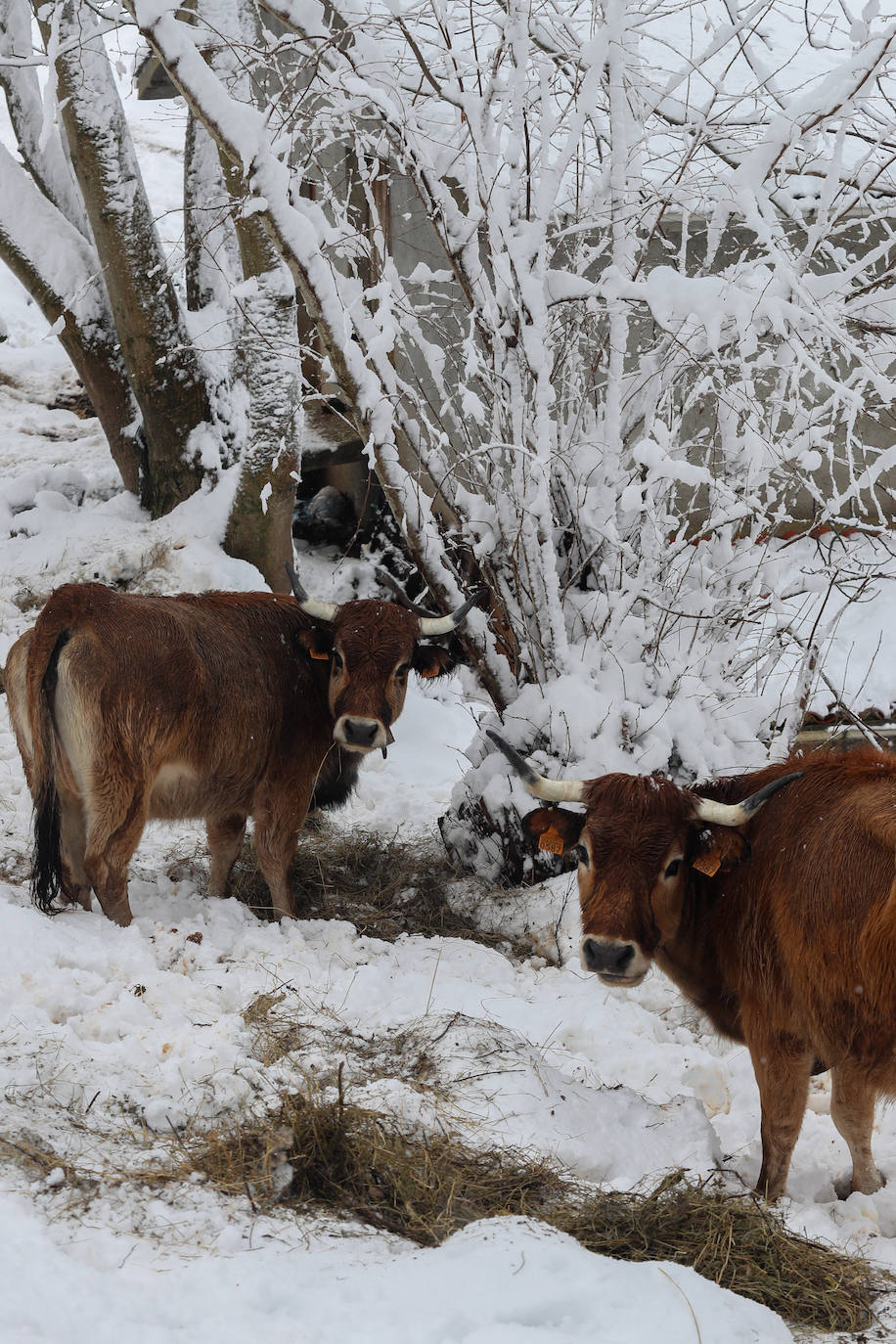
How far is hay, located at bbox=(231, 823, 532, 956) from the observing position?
17.2 ft

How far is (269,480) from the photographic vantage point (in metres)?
8.29

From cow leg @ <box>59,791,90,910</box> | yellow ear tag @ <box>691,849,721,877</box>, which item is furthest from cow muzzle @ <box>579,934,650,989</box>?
cow leg @ <box>59,791,90,910</box>

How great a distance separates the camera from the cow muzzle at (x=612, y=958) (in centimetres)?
359

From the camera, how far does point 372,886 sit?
5.68 metres

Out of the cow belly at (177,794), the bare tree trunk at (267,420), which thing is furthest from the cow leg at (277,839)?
the bare tree trunk at (267,420)

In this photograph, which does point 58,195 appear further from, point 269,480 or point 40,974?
point 40,974

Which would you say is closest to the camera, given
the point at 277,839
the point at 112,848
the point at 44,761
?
the point at 44,761

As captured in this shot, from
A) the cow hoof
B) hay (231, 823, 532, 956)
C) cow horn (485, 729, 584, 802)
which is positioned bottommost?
hay (231, 823, 532, 956)

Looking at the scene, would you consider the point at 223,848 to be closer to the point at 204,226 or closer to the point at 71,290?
the point at 204,226

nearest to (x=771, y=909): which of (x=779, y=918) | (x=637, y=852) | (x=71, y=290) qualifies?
(x=779, y=918)

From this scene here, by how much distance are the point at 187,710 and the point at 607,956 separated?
7.23 ft

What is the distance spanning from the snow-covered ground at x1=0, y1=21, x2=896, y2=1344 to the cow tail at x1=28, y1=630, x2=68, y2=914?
0.68ft

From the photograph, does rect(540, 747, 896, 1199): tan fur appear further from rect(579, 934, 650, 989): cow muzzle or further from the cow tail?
the cow tail

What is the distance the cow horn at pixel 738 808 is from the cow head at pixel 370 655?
1.77 metres
